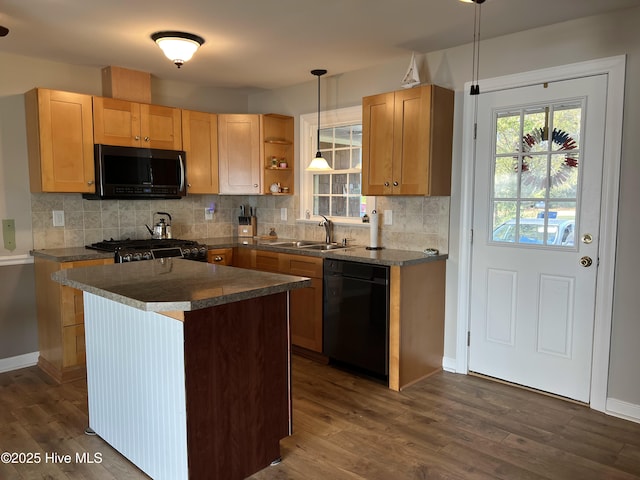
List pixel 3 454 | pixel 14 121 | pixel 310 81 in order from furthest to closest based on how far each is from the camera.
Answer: pixel 310 81 < pixel 14 121 < pixel 3 454

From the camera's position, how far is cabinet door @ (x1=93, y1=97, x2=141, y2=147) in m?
3.86

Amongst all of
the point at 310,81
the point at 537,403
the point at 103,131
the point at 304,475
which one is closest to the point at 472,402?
the point at 537,403

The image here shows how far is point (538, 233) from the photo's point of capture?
10.5ft

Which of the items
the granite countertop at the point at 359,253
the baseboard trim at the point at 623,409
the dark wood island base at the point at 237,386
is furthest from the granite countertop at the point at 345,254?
the baseboard trim at the point at 623,409

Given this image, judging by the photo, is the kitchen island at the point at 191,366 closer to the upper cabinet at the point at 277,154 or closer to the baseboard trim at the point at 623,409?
the baseboard trim at the point at 623,409

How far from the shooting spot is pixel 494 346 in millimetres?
3463

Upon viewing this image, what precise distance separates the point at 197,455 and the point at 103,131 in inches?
114

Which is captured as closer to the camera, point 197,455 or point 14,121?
point 197,455

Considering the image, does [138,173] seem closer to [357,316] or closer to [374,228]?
[374,228]

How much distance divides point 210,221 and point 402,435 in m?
3.14

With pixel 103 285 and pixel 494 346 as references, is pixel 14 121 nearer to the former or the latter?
pixel 103 285

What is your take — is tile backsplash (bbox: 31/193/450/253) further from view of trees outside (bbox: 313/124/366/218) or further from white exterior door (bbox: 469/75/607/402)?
white exterior door (bbox: 469/75/607/402)

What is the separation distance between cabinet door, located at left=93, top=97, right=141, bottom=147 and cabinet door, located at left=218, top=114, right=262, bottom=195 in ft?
2.80

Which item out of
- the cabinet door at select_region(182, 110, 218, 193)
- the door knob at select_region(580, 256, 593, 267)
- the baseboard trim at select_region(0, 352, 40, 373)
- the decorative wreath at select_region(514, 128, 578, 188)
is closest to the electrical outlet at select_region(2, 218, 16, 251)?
the baseboard trim at select_region(0, 352, 40, 373)
